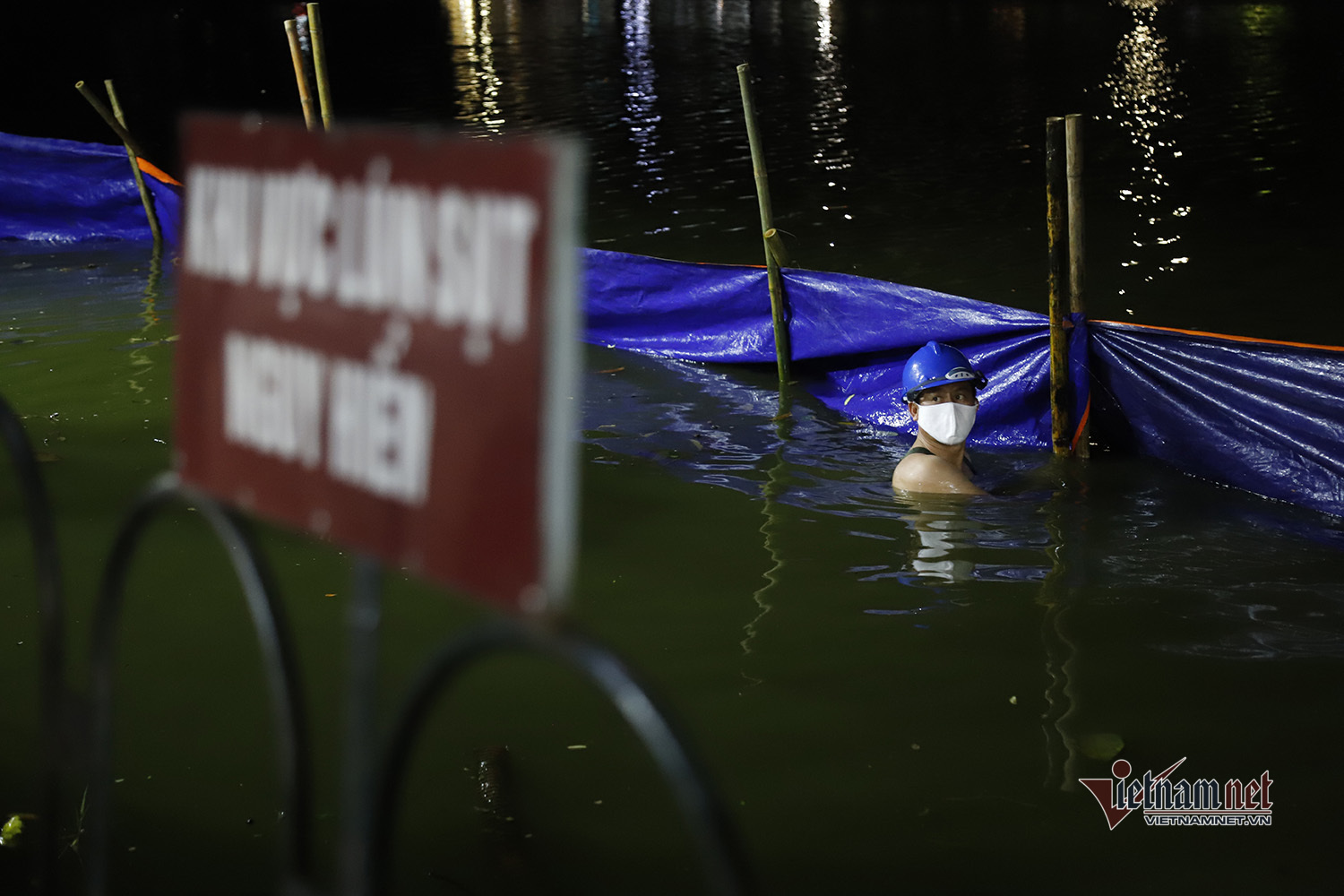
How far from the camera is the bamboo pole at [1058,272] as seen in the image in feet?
21.8

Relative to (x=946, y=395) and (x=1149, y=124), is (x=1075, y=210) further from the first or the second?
(x=1149, y=124)

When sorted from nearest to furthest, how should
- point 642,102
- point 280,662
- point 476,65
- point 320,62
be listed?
point 280,662 → point 320,62 → point 642,102 → point 476,65

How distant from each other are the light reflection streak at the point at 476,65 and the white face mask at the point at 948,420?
1729 cm

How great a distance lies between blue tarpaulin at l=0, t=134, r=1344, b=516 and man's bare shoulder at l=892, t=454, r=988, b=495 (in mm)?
989

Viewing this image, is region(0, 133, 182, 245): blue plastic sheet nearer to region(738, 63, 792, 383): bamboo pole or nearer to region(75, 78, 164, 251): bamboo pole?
region(75, 78, 164, 251): bamboo pole

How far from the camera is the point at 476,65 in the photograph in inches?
1296

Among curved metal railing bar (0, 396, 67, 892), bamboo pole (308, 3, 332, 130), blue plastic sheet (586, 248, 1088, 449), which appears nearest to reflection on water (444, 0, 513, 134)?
bamboo pole (308, 3, 332, 130)

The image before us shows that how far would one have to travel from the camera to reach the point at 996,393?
745cm

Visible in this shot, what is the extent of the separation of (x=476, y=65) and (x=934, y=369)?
29014 mm

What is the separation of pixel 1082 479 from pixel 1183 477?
53 centimetres

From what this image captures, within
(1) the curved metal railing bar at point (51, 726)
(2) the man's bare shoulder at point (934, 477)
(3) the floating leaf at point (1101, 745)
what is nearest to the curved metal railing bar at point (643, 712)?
(1) the curved metal railing bar at point (51, 726)

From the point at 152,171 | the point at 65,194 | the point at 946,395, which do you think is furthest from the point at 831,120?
the point at 946,395

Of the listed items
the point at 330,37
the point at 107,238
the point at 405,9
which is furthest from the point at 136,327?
the point at 405,9

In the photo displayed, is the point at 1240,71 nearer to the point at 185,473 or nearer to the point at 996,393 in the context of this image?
the point at 996,393
